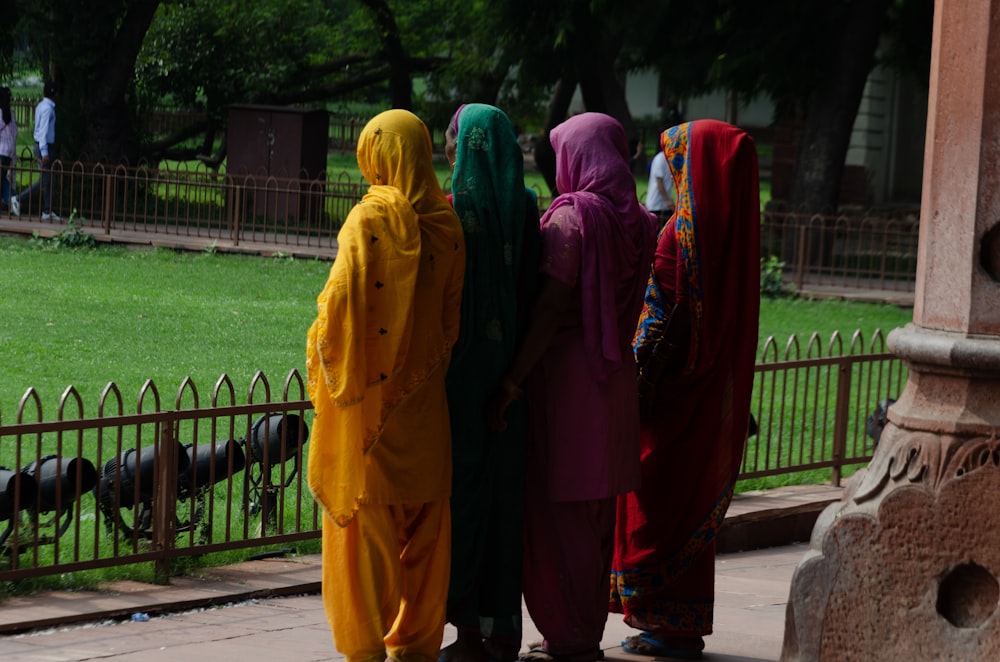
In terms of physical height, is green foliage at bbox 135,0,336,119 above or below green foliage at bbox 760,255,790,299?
above

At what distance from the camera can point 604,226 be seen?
14.3ft

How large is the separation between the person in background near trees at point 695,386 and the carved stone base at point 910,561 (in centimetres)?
71

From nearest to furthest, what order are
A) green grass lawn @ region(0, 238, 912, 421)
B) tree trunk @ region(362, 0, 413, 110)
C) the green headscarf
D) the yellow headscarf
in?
the yellow headscarf, the green headscarf, green grass lawn @ region(0, 238, 912, 421), tree trunk @ region(362, 0, 413, 110)

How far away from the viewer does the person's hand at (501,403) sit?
14.1 feet

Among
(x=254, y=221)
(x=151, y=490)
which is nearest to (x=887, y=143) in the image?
(x=254, y=221)

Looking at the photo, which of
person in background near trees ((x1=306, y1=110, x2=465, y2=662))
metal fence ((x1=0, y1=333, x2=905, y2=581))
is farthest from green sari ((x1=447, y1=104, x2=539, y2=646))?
metal fence ((x1=0, y1=333, x2=905, y2=581))

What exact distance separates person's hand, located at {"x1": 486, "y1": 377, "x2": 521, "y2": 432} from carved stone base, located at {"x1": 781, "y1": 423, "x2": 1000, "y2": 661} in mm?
966

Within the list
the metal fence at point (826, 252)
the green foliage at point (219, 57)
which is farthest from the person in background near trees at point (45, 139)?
the metal fence at point (826, 252)

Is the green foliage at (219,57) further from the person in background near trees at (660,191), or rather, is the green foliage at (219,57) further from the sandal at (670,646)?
the sandal at (670,646)

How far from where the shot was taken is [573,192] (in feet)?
14.7

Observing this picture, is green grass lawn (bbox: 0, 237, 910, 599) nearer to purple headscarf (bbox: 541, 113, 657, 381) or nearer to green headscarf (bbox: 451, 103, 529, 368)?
green headscarf (bbox: 451, 103, 529, 368)

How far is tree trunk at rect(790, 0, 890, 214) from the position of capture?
54.6 feet

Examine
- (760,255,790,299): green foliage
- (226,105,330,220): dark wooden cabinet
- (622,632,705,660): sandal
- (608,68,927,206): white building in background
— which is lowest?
(622,632,705,660): sandal

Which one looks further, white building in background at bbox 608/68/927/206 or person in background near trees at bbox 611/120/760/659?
white building in background at bbox 608/68/927/206
